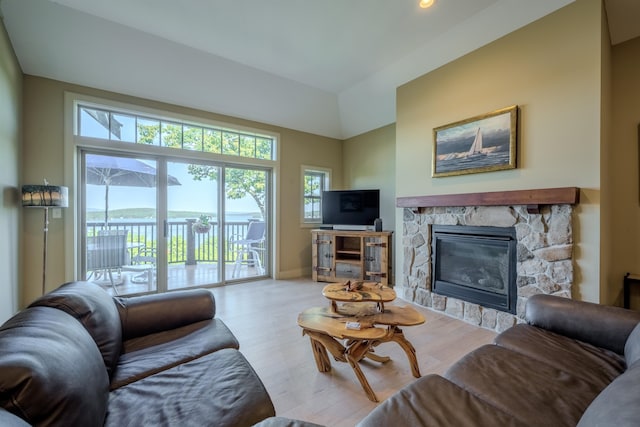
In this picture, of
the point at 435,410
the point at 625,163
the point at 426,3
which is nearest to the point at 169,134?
the point at 426,3

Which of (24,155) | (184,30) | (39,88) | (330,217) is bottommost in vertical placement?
(330,217)

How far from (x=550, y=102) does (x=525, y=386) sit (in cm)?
249

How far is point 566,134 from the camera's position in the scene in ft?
7.76

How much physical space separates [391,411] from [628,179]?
3471 millimetres

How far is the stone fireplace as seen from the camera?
2367mm

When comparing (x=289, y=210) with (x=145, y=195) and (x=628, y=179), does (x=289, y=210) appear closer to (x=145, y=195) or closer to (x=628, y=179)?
(x=145, y=195)

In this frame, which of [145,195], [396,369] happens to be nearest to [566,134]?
[396,369]

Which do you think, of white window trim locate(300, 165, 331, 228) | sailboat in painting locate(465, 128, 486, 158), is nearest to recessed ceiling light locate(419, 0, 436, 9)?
sailboat in painting locate(465, 128, 486, 158)

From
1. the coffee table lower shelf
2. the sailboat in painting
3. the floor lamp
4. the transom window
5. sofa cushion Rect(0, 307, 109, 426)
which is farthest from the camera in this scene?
the transom window

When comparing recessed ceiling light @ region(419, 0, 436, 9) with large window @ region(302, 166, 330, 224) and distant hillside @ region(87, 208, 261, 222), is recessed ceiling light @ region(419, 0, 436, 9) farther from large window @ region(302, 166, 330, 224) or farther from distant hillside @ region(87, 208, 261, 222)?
distant hillside @ region(87, 208, 261, 222)

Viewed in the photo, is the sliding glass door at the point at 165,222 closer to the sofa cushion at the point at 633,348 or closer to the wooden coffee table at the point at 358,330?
the wooden coffee table at the point at 358,330

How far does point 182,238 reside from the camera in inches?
160

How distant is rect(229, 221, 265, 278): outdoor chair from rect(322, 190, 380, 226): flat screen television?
1.20 meters

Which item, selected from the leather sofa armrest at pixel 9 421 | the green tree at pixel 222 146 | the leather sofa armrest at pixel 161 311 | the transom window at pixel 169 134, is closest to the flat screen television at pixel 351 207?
the green tree at pixel 222 146
